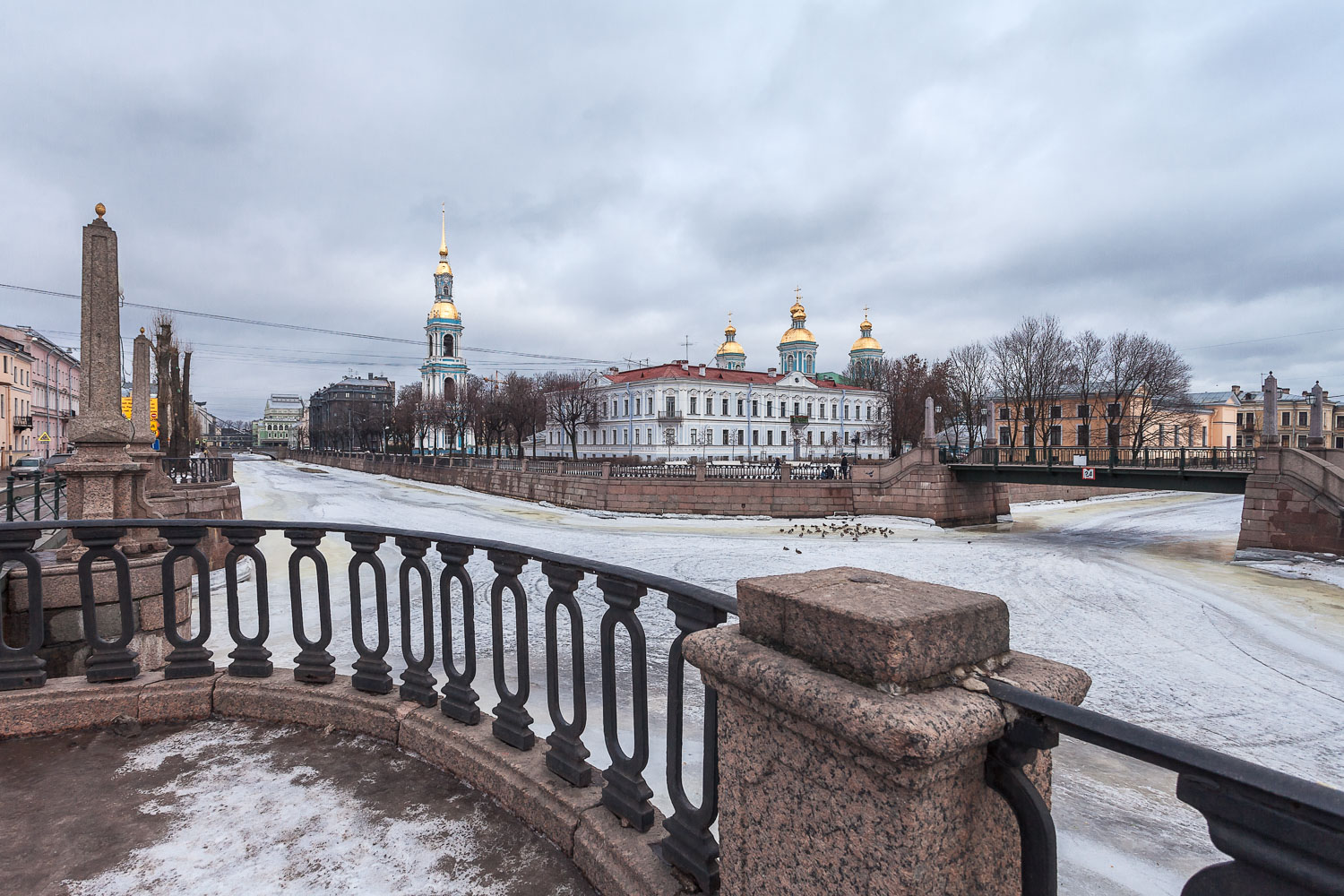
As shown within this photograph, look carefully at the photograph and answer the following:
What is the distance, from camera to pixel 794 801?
62.2 inches

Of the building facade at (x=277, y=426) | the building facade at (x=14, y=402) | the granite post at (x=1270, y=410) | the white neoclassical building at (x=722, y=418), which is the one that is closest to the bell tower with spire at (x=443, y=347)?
the white neoclassical building at (x=722, y=418)

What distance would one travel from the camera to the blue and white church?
82.1 m

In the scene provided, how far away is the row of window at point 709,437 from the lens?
59156mm

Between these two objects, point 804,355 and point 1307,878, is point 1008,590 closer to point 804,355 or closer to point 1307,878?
point 1307,878

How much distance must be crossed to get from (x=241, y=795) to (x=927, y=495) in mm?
31187

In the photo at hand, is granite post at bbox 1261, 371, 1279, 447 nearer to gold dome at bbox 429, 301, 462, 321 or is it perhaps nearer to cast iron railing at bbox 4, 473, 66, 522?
cast iron railing at bbox 4, 473, 66, 522

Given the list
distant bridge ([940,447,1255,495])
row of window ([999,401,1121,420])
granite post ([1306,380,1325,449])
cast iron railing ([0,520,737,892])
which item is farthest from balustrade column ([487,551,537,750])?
row of window ([999,401,1121,420])

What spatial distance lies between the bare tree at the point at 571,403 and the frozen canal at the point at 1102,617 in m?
29.6

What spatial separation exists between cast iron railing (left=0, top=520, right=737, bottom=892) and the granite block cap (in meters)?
0.37

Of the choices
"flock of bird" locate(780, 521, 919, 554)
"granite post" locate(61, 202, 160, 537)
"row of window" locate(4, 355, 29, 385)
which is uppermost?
"row of window" locate(4, 355, 29, 385)

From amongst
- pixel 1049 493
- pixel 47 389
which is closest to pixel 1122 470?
pixel 1049 493

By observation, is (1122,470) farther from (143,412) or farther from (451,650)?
(143,412)

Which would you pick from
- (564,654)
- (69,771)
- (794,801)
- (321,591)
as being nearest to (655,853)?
(794,801)

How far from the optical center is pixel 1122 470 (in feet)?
87.8
